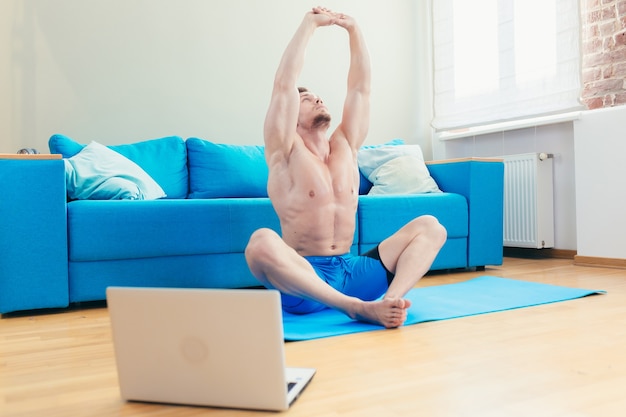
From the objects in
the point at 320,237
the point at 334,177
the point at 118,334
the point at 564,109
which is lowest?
the point at 118,334

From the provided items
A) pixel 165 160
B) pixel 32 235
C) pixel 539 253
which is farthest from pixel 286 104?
pixel 539 253

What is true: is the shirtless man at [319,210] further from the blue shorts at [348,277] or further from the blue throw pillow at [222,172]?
the blue throw pillow at [222,172]

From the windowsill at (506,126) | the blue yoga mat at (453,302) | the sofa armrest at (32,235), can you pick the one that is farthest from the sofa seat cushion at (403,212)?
the sofa armrest at (32,235)

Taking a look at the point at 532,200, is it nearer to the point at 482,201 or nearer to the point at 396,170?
the point at 482,201

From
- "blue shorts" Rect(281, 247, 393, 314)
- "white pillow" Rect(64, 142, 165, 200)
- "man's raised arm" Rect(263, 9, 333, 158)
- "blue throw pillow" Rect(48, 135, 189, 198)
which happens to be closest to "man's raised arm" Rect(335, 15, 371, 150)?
"man's raised arm" Rect(263, 9, 333, 158)

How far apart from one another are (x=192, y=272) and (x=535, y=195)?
88.3 inches

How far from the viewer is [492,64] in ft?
13.7

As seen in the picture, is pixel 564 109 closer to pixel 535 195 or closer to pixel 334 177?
pixel 535 195

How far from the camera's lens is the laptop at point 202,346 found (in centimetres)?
114

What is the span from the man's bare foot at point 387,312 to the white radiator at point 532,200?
2192mm

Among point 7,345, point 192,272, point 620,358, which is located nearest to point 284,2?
point 192,272

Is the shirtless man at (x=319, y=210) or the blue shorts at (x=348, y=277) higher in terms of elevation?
the shirtless man at (x=319, y=210)

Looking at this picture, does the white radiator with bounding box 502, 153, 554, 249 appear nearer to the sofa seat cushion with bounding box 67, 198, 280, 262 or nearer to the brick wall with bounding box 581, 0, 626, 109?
the brick wall with bounding box 581, 0, 626, 109

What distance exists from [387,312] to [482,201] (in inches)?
69.6
